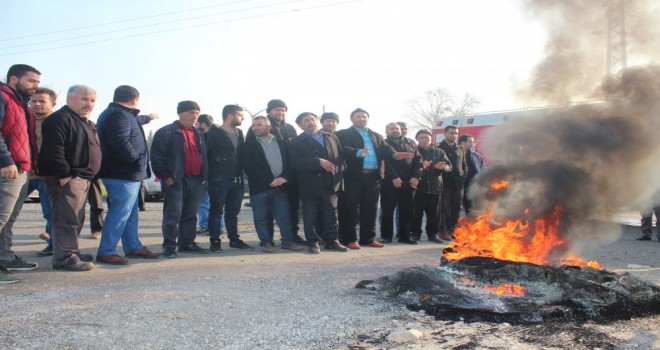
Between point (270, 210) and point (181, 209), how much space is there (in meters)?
1.50

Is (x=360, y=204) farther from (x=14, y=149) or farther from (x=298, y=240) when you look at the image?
(x=14, y=149)

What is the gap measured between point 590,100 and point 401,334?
5.19 m

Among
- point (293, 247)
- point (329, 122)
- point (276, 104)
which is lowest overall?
point (293, 247)

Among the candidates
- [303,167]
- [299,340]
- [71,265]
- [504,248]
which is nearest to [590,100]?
[504,248]

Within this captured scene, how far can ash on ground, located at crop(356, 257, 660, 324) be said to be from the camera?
4086mm

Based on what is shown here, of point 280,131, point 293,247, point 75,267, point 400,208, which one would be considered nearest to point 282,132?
point 280,131

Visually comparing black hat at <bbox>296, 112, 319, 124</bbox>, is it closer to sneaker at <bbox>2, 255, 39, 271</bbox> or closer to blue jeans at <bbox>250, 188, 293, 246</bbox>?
blue jeans at <bbox>250, 188, 293, 246</bbox>

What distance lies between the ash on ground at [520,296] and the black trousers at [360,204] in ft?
9.78

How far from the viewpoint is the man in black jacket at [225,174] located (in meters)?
7.38

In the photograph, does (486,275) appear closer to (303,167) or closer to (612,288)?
(612,288)

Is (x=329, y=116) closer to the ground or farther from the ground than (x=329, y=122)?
farther from the ground

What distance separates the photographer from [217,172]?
290 inches

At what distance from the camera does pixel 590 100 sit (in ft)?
22.6

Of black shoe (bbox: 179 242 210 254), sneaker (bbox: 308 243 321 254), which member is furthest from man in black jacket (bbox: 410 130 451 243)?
black shoe (bbox: 179 242 210 254)
